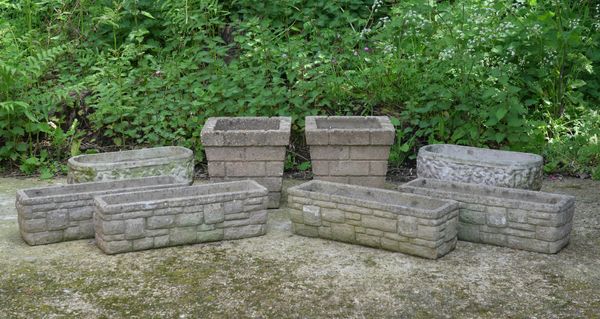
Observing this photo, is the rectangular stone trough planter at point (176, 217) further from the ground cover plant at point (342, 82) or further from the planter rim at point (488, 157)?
the ground cover plant at point (342, 82)

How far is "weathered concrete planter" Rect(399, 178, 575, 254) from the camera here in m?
5.39

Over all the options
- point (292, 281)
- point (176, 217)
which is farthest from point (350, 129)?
point (292, 281)

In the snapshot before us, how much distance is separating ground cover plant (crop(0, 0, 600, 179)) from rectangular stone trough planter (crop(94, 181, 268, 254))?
1.80 m

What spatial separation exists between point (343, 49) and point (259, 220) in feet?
10.5

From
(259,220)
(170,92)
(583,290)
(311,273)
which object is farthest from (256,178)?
(583,290)

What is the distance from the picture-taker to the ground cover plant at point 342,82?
289 inches

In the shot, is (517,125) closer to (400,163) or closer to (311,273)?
(400,163)

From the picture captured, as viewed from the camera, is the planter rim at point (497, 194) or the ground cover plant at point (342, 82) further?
the ground cover plant at point (342, 82)

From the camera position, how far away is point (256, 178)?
638cm

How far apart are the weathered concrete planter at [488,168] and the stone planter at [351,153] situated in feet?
1.16

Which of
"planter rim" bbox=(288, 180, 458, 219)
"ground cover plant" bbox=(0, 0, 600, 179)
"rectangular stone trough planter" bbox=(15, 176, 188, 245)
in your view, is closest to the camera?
"planter rim" bbox=(288, 180, 458, 219)

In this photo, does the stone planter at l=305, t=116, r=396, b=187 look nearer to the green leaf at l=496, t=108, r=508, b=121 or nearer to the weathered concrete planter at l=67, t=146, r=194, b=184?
the weathered concrete planter at l=67, t=146, r=194, b=184

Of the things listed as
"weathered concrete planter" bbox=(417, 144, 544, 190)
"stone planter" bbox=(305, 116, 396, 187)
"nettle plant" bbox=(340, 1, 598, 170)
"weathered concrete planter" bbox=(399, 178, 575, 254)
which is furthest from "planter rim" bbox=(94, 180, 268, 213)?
"nettle plant" bbox=(340, 1, 598, 170)

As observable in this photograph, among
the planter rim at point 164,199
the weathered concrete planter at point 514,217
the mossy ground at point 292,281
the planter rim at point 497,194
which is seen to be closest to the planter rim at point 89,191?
the planter rim at point 164,199
